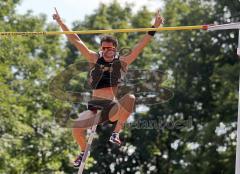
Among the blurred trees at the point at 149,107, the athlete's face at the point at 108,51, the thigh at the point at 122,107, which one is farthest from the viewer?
the blurred trees at the point at 149,107

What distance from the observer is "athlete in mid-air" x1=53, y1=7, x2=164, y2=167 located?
672 cm

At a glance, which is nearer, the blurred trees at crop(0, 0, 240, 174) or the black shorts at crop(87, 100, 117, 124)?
the black shorts at crop(87, 100, 117, 124)

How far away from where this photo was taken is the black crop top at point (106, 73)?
671cm

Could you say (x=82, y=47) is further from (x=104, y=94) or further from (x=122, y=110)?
(x=122, y=110)

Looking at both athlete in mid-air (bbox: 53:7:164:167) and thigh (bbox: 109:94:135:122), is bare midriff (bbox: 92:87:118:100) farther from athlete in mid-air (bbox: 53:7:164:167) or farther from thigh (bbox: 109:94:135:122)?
thigh (bbox: 109:94:135:122)

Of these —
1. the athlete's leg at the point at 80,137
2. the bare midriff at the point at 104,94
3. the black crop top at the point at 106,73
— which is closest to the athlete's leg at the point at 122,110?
the bare midriff at the point at 104,94

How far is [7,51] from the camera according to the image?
17.6 meters

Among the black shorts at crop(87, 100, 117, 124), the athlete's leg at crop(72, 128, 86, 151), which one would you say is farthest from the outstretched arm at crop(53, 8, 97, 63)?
the athlete's leg at crop(72, 128, 86, 151)

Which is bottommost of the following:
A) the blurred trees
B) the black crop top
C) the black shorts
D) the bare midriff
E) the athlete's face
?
the blurred trees

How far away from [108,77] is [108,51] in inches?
11.0

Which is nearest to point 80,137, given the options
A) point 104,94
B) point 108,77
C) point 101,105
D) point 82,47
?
point 101,105

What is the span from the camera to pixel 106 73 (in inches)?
264

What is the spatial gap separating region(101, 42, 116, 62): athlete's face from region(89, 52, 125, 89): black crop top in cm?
4

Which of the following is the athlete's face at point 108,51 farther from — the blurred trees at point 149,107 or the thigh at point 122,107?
the blurred trees at point 149,107
